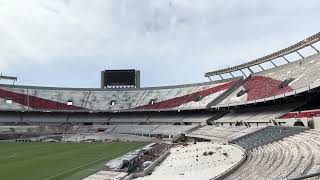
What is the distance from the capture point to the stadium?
25.7 m

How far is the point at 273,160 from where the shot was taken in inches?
852

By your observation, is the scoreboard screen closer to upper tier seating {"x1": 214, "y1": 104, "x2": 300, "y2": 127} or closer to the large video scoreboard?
the large video scoreboard

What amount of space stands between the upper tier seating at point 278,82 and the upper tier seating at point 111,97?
6088mm

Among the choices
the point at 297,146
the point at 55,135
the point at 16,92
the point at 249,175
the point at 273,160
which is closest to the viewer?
the point at 249,175

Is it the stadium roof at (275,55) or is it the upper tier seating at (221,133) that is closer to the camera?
the upper tier seating at (221,133)

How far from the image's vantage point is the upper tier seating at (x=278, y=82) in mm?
42875

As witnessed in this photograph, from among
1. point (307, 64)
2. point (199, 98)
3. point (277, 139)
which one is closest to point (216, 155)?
point (277, 139)

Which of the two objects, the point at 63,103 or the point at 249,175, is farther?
the point at 63,103

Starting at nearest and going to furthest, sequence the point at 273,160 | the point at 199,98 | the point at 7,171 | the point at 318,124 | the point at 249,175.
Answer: the point at 249,175 < the point at 273,160 < the point at 7,171 < the point at 318,124 < the point at 199,98

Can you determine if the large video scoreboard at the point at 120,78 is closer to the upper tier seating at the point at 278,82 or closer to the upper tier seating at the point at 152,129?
the upper tier seating at the point at 152,129

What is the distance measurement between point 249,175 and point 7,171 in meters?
17.3

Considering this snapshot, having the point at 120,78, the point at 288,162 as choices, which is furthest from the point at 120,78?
the point at 288,162

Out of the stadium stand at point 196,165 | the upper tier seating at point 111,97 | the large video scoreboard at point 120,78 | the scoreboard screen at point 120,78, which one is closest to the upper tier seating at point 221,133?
the stadium stand at point 196,165

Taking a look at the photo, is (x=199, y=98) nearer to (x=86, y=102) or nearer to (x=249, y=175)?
(x=86, y=102)
